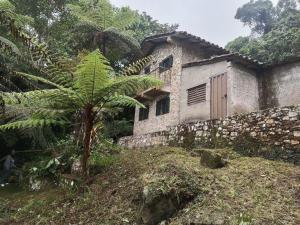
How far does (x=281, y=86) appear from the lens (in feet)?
48.5

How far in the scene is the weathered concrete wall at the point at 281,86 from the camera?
14.3m

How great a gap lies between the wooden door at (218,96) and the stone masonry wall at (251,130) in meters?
3.11

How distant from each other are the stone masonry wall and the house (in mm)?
3143

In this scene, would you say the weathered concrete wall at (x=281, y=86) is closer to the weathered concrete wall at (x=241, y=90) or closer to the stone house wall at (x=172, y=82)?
the weathered concrete wall at (x=241, y=90)

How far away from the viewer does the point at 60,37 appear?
784 inches

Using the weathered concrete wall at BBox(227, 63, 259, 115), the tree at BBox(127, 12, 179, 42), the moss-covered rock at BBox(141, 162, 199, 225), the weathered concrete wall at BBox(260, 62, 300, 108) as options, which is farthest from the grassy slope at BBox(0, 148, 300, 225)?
the tree at BBox(127, 12, 179, 42)

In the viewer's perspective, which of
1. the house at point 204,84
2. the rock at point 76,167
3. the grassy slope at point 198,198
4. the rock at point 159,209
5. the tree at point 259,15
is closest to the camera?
the grassy slope at point 198,198

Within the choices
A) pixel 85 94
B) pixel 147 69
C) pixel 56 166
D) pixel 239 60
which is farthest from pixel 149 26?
pixel 85 94

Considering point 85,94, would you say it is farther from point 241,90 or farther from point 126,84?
point 241,90

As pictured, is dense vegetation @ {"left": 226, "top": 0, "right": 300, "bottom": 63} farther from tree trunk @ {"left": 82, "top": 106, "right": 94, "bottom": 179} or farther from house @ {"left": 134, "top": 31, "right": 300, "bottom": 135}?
tree trunk @ {"left": 82, "top": 106, "right": 94, "bottom": 179}

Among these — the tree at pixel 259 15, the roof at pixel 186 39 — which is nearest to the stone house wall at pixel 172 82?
the roof at pixel 186 39

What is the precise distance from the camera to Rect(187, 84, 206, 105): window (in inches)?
626

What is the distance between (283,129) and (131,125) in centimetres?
1275

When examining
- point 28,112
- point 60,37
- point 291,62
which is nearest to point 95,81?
point 28,112
